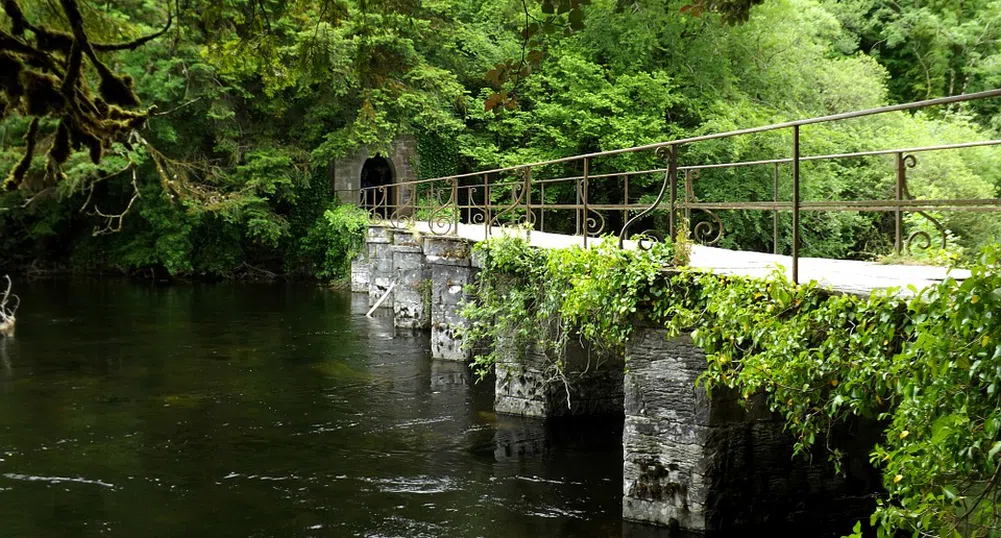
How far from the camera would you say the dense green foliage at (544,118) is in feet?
76.6

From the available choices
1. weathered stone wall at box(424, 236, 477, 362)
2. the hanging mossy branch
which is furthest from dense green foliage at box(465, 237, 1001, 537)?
weathered stone wall at box(424, 236, 477, 362)

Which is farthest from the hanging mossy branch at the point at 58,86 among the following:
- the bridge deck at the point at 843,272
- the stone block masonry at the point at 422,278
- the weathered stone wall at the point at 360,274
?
the weathered stone wall at the point at 360,274

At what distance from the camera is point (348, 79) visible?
25828 mm

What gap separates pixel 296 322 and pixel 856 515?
43.9ft

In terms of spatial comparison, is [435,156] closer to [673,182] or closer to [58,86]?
[673,182]

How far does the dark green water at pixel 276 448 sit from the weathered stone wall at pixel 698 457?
562 millimetres

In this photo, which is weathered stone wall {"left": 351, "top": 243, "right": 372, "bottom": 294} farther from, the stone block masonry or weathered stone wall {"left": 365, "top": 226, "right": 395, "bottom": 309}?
weathered stone wall {"left": 365, "top": 226, "right": 395, "bottom": 309}

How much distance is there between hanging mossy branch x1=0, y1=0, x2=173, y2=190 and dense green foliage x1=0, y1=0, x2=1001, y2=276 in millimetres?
17127

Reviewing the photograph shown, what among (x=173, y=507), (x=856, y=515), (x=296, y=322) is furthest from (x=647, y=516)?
(x=296, y=322)

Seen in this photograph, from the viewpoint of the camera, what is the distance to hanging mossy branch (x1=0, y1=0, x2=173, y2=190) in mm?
3736

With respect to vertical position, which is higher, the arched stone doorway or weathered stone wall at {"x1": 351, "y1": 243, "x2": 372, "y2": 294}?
the arched stone doorway

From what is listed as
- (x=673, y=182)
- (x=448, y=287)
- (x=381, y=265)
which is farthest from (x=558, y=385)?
(x=381, y=265)

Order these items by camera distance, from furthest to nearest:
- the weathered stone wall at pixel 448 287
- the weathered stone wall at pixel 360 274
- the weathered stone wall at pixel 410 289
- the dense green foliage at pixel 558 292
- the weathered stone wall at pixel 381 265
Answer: the weathered stone wall at pixel 360 274 → the weathered stone wall at pixel 381 265 → the weathered stone wall at pixel 410 289 → the weathered stone wall at pixel 448 287 → the dense green foliage at pixel 558 292

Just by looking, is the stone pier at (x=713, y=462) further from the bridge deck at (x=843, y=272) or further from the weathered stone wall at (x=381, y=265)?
the weathered stone wall at (x=381, y=265)
